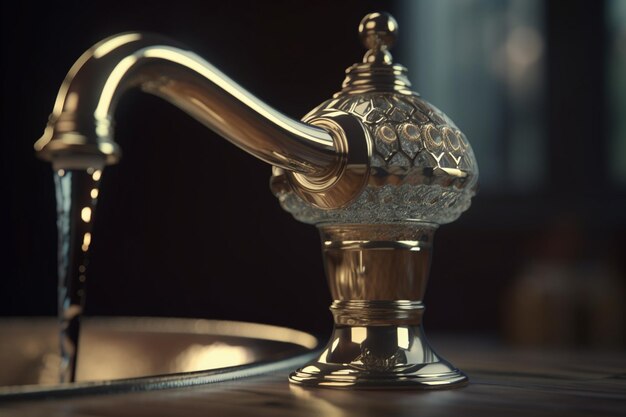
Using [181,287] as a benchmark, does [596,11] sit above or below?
above

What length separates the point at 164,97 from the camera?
41 cm

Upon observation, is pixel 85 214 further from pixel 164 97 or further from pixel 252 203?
pixel 252 203

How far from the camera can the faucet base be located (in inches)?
17.2

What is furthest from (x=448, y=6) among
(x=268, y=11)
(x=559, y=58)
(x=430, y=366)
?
(x=430, y=366)

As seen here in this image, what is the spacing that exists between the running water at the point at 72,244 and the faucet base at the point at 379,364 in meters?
0.11

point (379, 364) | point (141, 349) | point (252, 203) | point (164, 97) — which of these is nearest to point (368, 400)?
point (379, 364)

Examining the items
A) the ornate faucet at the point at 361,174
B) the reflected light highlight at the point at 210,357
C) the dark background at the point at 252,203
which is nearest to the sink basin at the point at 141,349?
the reflected light highlight at the point at 210,357

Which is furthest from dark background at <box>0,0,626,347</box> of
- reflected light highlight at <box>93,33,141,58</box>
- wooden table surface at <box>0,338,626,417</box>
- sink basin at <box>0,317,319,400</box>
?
reflected light highlight at <box>93,33,141,58</box>

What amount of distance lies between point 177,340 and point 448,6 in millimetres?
2272

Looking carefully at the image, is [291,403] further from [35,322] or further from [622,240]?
[622,240]

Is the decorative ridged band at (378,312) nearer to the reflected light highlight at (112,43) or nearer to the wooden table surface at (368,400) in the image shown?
the wooden table surface at (368,400)

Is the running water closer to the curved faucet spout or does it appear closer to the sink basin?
the curved faucet spout

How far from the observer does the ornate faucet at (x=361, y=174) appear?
402 millimetres

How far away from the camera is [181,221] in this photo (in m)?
2.48
